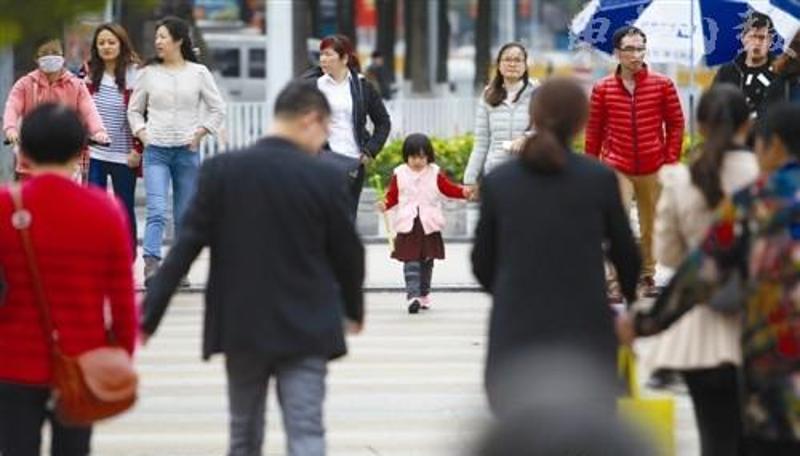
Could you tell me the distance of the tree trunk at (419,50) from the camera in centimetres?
4694

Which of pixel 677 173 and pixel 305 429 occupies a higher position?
pixel 677 173

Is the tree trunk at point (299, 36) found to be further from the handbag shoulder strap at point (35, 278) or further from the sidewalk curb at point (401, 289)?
the handbag shoulder strap at point (35, 278)

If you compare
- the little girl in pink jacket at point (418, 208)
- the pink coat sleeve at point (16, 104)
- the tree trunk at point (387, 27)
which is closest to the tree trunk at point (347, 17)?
the tree trunk at point (387, 27)

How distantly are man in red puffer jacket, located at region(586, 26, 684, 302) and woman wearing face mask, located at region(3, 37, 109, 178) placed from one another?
3.22 m

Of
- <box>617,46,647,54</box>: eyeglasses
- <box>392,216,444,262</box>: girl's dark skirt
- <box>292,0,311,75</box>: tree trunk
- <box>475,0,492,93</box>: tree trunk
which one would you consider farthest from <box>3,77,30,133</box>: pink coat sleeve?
<box>475,0,492,93</box>: tree trunk

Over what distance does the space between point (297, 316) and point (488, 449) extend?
1.63 metres

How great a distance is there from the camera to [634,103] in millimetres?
16828

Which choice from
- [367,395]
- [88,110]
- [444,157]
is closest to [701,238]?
[367,395]

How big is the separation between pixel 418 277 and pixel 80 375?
27.0ft

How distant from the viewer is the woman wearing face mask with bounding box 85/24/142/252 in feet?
57.9

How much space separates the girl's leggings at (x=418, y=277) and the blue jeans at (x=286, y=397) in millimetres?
7488

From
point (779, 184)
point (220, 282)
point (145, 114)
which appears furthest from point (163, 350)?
point (779, 184)

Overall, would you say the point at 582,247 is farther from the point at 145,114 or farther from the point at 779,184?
the point at 145,114

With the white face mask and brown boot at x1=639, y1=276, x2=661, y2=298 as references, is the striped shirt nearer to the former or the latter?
the white face mask
